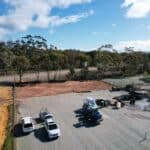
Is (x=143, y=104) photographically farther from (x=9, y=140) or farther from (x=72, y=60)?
(x=72, y=60)

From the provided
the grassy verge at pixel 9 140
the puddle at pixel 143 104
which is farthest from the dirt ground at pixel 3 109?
the puddle at pixel 143 104

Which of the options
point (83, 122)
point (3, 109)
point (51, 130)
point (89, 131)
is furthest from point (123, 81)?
point (51, 130)

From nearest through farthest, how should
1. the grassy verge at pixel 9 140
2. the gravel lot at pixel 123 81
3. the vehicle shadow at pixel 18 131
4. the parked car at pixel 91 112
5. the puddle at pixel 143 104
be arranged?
the grassy verge at pixel 9 140 < the vehicle shadow at pixel 18 131 < the parked car at pixel 91 112 < the puddle at pixel 143 104 < the gravel lot at pixel 123 81

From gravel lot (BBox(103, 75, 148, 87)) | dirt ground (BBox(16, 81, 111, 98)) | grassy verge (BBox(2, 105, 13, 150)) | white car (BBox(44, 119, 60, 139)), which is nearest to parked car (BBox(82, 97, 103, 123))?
white car (BBox(44, 119, 60, 139))

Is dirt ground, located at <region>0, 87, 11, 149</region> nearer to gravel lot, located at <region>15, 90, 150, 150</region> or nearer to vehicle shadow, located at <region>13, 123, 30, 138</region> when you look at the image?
vehicle shadow, located at <region>13, 123, 30, 138</region>

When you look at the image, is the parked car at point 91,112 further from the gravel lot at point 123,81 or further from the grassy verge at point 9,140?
the gravel lot at point 123,81
